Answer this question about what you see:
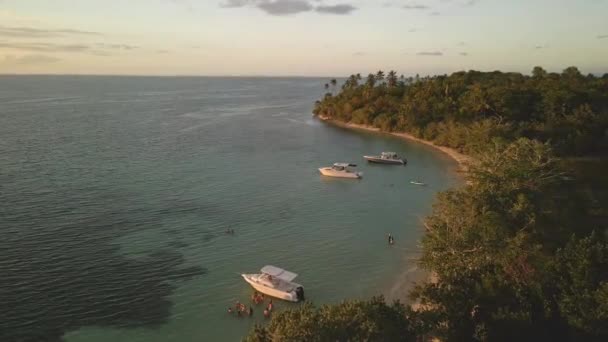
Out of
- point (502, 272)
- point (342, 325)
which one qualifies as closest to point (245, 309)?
point (342, 325)

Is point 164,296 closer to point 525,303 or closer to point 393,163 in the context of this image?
point 525,303

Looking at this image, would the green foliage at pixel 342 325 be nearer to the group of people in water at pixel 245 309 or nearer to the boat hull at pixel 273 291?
the group of people in water at pixel 245 309

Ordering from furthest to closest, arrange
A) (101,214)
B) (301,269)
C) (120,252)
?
(101,214) → (120,252) → (301,269)

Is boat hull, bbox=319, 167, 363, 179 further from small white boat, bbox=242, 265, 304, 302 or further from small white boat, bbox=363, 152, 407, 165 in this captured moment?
small white boat, bbox=242, 265, 304, 302

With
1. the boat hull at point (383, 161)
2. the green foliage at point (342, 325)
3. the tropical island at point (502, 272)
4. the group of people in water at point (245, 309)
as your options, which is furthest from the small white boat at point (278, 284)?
the boat hull at point (383, 161)

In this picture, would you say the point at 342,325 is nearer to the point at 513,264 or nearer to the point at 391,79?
the point at 513,264

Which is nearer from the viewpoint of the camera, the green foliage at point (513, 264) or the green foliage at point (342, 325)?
the green foliage at point (342, 325)

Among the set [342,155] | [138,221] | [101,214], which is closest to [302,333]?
[138,221]
